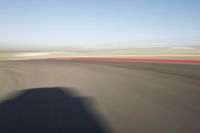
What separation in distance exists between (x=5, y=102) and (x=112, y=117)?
2910 millimetres

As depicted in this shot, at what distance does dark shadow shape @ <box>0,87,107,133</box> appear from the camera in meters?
2.86

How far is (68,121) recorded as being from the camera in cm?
314

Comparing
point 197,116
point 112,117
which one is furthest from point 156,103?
point 112,117

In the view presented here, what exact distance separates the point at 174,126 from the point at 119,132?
0.95 metres

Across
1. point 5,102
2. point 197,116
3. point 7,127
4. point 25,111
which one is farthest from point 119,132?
point 5,102

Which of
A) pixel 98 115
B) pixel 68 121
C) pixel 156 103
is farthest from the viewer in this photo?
pixel 156 103

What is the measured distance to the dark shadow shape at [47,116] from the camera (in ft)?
9.37

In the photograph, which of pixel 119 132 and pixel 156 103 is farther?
pixel 156 103

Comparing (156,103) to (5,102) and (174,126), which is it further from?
(5,102)

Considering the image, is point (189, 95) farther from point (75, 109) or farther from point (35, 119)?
point (35, 119)

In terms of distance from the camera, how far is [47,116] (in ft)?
11.1

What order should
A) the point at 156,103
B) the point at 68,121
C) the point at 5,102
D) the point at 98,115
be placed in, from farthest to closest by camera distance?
the point at 5,102
the point at 156,103
the point at 98,115
the point at 68,121

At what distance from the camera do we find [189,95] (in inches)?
179

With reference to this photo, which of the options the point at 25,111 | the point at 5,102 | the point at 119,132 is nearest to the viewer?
the point at 119,132
